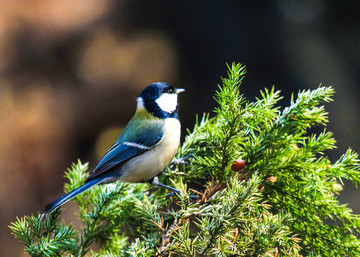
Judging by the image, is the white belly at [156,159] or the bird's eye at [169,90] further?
the bird's eye at [169,90]

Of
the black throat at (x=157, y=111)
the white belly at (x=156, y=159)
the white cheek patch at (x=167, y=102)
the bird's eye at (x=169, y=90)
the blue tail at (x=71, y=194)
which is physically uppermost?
the bird's eye at (x=169, y=90)

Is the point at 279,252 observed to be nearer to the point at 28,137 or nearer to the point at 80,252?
the point at 80,252

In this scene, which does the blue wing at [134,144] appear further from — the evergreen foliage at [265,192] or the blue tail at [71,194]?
the evergreen foliage at [265,192]

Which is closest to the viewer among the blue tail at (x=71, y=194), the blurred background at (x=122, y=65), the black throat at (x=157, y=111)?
the blue tail at (x=71, y=194)

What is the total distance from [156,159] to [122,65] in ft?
3.03

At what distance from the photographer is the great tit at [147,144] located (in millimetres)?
852

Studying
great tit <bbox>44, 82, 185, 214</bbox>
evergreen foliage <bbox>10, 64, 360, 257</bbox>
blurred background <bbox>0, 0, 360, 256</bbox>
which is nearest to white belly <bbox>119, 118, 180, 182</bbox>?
great tit <bbox>44, 82, 185, 214</bbox>

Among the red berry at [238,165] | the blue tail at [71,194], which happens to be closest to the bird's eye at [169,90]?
the blue tail at [71,194]

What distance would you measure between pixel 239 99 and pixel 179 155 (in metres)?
0.25

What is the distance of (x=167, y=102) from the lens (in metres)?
0.99

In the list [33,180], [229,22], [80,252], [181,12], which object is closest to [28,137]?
[33,180]

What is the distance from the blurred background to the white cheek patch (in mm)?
569

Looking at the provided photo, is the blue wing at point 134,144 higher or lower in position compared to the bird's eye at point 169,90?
lower

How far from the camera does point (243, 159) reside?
645mm
